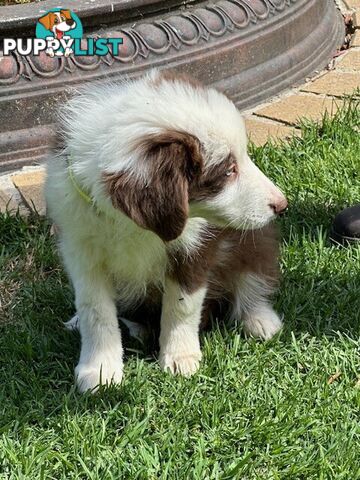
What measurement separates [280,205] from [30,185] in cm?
183

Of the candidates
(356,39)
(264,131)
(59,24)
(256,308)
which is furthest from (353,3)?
(256,308)

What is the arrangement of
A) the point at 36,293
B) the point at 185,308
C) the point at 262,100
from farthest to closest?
the point at 262,100
the point at 36,293
the point at 185,308

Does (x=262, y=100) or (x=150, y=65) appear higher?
(x=150, y=65)

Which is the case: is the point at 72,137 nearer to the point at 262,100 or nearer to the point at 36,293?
the point at 36,293

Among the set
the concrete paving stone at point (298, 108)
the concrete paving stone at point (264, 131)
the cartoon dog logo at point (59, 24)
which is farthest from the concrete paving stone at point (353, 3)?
the cartoon dog logo at point (59, 24)

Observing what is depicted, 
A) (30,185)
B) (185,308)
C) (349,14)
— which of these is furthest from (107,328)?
(349,14)

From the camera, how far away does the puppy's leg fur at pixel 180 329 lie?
3.05 metres

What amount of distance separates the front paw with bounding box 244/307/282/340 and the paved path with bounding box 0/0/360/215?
1347mm

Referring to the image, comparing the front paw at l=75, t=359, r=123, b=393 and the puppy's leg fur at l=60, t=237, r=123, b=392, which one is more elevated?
the puppy's leg fur at l=60, t=237, r=123, b=392

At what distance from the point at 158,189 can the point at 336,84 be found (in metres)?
3.22

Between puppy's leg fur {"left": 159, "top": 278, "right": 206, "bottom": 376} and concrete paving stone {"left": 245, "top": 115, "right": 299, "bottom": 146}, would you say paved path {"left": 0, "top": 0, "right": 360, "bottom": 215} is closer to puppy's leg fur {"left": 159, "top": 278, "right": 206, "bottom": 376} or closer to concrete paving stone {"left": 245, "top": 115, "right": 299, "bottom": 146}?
concrete paving stone {"left": 245, "top": 115, "right": 299, "bottom": 146}

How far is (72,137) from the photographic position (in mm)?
2811

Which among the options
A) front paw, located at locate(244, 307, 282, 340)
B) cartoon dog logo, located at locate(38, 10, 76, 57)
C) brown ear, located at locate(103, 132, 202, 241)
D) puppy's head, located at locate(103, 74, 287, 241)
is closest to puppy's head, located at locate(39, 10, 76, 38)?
cartoon dog logo, located at locate(38, 10, 76, 57)

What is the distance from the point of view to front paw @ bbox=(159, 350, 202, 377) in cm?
309
